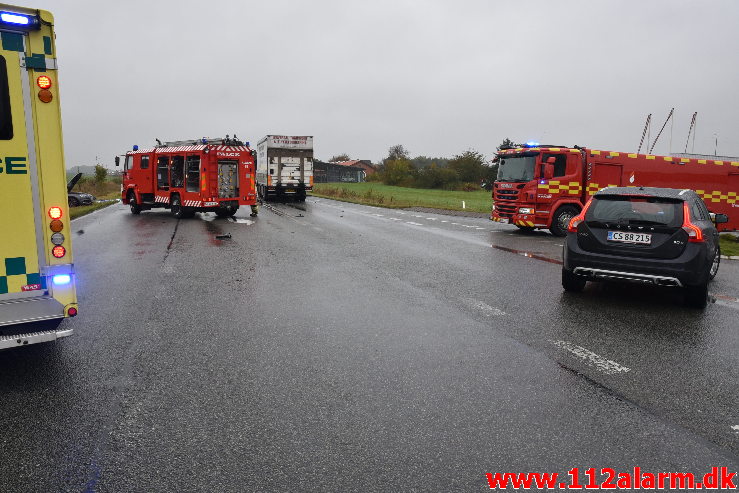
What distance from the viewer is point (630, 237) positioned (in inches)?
284

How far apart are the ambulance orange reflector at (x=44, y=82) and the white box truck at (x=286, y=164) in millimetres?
28492

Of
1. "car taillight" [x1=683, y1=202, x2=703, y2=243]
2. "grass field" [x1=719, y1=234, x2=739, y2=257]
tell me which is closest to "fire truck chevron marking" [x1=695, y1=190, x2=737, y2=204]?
"grass field" [x1=719, y1=234, x2=739, y2=257]

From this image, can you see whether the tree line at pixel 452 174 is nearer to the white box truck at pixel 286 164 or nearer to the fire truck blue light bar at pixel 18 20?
the white box truck at pixel 286 164

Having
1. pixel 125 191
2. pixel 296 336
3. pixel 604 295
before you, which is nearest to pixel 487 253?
pixel 604 295

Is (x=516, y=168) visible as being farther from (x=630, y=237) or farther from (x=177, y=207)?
(x=177, y=207)

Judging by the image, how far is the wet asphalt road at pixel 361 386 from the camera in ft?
10.1

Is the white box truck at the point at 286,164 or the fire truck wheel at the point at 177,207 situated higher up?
the white box truck at the point at 286,164

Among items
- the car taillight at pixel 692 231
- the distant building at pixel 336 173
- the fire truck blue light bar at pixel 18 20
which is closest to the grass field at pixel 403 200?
the car taillight at pixel 692 231

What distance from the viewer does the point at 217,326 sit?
19.2 feet

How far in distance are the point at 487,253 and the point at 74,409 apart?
32.5 ft

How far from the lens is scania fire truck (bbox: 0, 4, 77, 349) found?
4.34 metres

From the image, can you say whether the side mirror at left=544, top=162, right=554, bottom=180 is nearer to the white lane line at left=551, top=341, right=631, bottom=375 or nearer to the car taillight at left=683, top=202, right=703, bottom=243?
the car taillight at left=683, top=202, right=703, bottom=243

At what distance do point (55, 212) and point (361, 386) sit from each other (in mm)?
3047

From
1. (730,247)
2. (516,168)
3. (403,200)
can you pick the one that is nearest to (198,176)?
(516,168)
